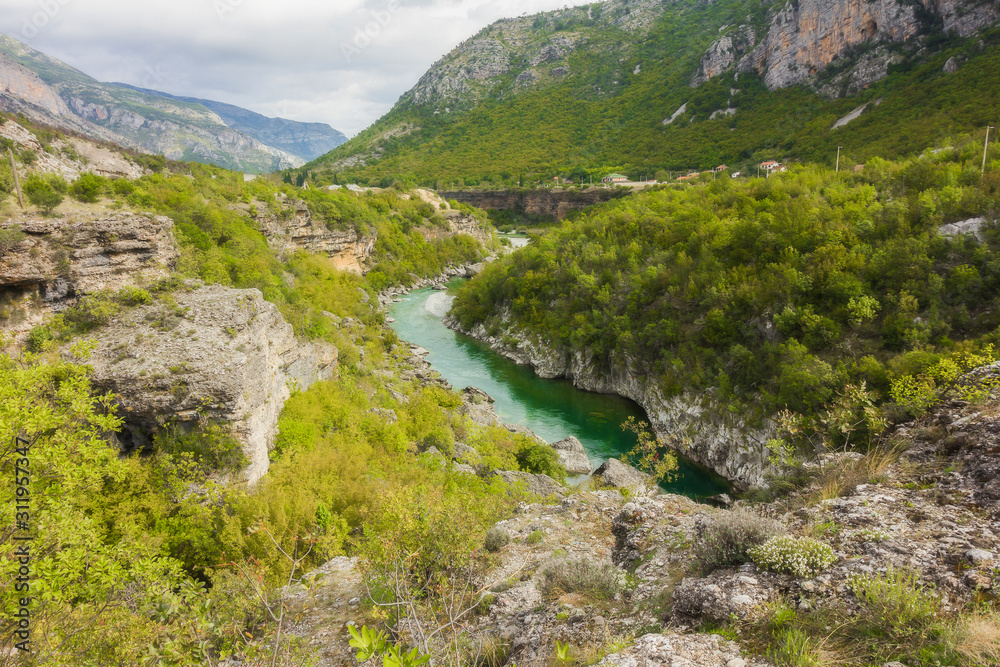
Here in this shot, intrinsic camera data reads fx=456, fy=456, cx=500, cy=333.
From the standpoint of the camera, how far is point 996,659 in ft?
11.0

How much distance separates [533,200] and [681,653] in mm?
83605

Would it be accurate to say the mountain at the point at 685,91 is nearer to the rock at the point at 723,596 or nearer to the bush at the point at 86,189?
the rock at the point at 723,596

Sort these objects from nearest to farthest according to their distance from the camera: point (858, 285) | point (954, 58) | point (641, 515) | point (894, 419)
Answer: point (641, 515)
point (894, 419)
point (858, 285)
point (954, 58)

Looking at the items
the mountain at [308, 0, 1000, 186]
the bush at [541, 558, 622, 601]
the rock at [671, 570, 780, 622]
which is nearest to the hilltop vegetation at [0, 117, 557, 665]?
the bush at [541, 558, 622, 601]

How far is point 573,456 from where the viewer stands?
66.3 feet

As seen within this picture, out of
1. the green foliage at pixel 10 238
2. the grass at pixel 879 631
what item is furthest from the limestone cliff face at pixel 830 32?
the green foliage at pixel 10 238

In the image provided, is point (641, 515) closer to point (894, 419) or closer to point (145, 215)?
point (894, 419)

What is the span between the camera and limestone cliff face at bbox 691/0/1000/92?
44.1 meters

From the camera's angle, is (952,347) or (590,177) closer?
(952,347)

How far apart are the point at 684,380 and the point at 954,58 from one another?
4339 cm

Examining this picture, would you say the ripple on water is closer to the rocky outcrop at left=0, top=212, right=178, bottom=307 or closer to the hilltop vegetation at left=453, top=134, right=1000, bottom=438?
the hilltop vegetation at left=453, top=134, right=1000, bottom=438

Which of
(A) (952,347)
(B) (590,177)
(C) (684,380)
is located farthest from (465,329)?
(B) (590,177)

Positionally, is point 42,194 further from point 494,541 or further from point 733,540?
point 733,540

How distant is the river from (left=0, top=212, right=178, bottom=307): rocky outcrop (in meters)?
17.3
